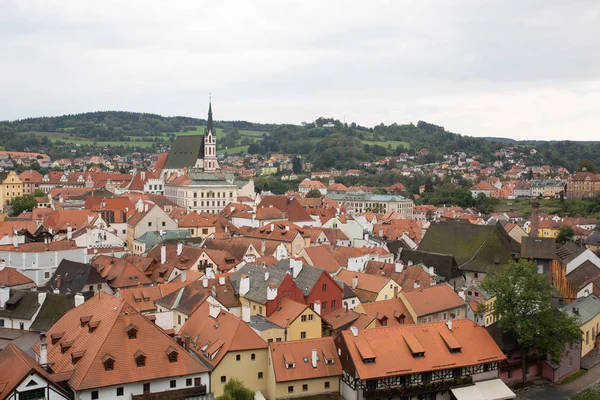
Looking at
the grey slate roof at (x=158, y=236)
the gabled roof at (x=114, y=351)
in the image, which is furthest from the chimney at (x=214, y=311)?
the grey slate roof at (x=158, y=236)

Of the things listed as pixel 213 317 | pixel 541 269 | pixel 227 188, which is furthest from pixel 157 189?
pixel 213 317

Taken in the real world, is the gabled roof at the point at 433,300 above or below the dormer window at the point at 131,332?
below

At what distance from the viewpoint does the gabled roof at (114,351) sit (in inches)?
1086

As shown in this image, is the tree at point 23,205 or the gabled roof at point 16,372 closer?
the gabled roof at point 16,372

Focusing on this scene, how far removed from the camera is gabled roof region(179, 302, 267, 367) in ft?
104

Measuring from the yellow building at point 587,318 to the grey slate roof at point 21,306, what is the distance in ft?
119

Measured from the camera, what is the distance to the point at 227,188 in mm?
105875

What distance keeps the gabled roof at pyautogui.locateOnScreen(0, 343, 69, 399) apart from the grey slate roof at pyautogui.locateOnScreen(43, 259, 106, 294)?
768 inches

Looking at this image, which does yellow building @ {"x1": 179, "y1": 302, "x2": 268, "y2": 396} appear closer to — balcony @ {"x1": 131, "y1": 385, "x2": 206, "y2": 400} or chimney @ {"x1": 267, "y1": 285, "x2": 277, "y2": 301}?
balcony @ {"x1": 131, "y1": 385, "x2": 206, "y2": 400}

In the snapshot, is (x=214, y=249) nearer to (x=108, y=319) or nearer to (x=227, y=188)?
(x=108, y=319)

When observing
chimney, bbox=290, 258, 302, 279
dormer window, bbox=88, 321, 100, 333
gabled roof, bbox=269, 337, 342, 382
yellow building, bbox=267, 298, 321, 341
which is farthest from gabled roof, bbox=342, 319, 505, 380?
dormer window, bbox=88, 321, 100, 333

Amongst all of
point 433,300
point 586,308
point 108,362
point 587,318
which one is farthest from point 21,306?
point 586,308

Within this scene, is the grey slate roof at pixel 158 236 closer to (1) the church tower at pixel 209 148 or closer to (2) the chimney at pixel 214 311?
(2) the chimney at pixel 214 311

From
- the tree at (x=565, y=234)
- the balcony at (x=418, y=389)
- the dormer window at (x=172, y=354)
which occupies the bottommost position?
the tree at (x=565, y=234)
